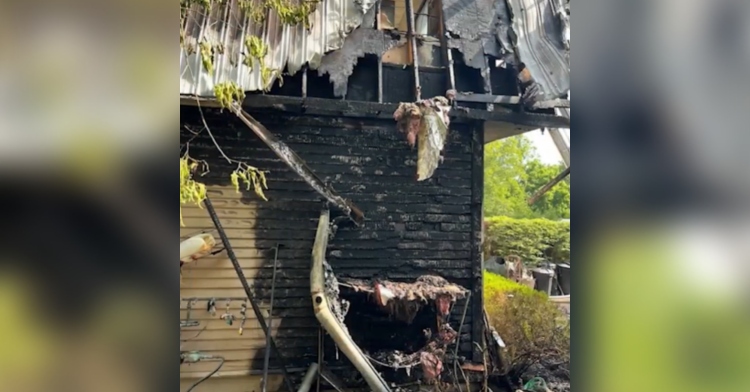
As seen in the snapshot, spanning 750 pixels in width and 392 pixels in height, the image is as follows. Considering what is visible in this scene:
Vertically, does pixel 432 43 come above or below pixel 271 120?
above

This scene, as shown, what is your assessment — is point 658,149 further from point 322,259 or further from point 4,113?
point 322,259

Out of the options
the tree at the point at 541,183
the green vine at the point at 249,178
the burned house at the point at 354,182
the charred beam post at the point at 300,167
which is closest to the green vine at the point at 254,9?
the burned house at the point at 354,182

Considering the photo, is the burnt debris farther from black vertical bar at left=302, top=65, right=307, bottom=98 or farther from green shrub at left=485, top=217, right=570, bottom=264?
green shrub at left=485, top=217, right=570, bottom=264

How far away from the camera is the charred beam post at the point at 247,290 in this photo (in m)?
3.79

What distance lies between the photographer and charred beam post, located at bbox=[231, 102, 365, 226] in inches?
148

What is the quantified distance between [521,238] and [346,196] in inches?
139

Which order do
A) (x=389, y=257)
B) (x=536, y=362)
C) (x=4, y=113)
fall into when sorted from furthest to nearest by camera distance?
(x=536, y=362), (x=389, y=257), (x=4, y=113)

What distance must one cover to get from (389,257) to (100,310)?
3.84 metres

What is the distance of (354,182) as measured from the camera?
4.33m

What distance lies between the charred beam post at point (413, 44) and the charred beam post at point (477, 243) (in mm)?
763

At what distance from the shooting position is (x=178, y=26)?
610mm

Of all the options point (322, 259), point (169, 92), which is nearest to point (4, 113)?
point (169, 92)

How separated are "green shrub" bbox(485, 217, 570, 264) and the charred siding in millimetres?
2009

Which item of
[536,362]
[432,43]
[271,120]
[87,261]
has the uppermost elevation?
[432,43]
